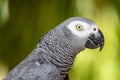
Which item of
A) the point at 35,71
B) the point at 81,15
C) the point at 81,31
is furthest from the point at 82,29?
the point at 81,15

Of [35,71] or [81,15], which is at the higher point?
[81,15]

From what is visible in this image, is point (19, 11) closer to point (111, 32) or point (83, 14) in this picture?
point (83, 14)

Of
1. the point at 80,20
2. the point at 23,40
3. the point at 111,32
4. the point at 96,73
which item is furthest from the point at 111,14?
the point at 80,20

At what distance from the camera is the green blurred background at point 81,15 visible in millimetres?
2852

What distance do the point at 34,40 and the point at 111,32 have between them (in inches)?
19.8

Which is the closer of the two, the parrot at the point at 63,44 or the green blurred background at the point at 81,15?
the parrot at the point at 63,44

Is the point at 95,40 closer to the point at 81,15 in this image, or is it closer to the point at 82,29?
the point at 82,29

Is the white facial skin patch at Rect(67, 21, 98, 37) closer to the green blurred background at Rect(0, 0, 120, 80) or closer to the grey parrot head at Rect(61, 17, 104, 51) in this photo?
the grey parrot head at Rect(61, 17, 104, 51)

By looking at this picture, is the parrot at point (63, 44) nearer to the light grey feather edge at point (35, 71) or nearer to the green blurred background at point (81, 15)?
the light grey feather edge at point (35, 71)

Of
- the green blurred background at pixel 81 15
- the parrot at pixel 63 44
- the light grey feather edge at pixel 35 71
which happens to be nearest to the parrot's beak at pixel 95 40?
the parrot at pixel 63 44

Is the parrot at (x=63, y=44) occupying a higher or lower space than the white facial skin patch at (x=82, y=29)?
lower

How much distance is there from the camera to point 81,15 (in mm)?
2840

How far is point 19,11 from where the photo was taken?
291cm

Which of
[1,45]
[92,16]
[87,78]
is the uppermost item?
[92,16]
